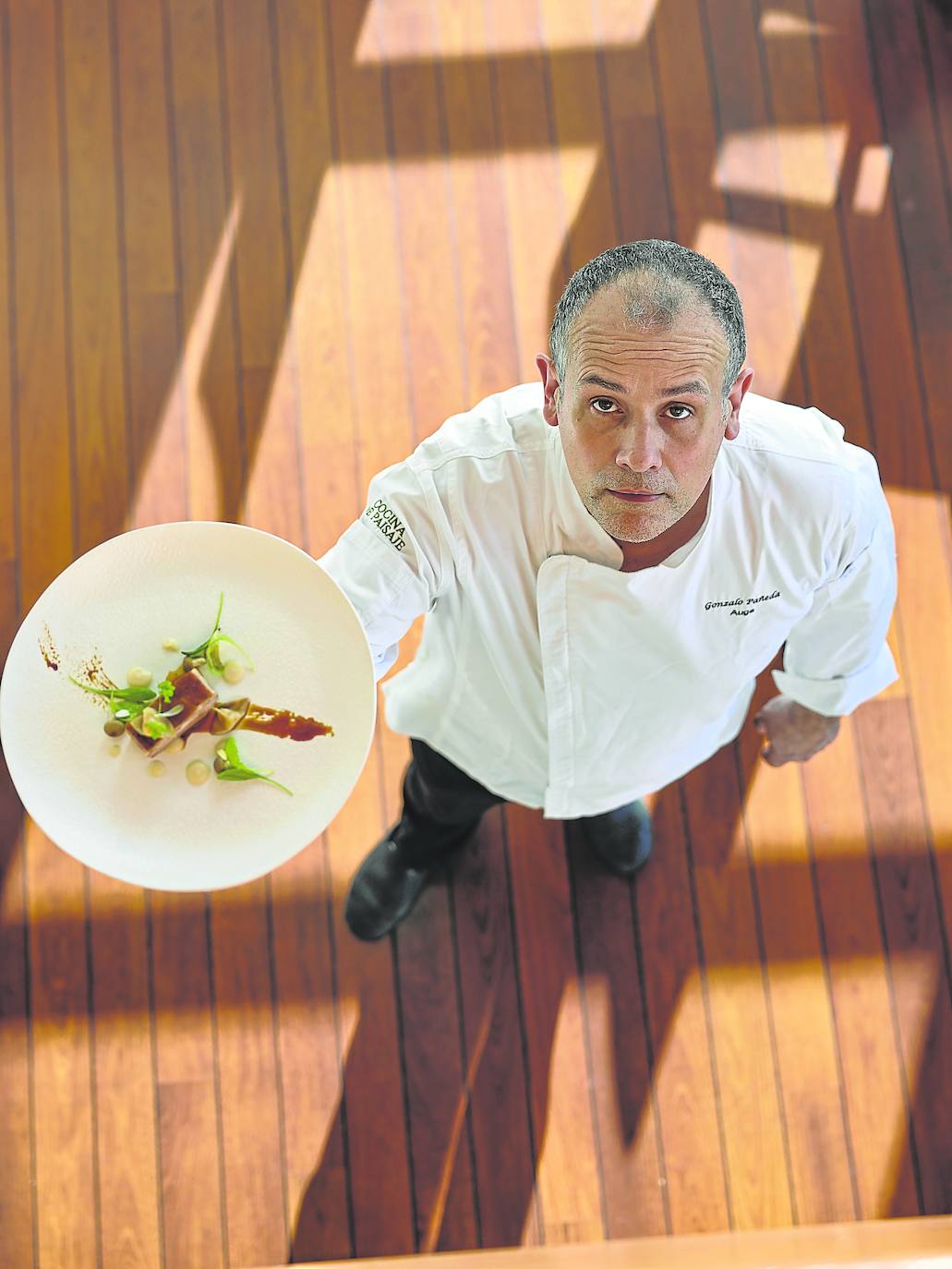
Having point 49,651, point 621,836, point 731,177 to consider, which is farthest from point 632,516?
point 731,177

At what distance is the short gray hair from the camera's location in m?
1.24

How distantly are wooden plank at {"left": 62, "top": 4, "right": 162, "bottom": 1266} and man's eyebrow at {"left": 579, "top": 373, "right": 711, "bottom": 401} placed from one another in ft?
5.10

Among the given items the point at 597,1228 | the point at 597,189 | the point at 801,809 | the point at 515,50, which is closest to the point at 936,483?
the point at 801,809

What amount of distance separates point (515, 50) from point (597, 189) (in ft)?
1.37

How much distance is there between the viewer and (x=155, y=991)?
7.55ft

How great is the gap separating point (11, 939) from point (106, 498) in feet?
3.11

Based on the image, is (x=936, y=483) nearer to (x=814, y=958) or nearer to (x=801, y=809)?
(x=801, y=809)

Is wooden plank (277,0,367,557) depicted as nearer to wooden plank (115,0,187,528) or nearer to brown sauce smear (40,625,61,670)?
wooden plank (115,0,187,528)

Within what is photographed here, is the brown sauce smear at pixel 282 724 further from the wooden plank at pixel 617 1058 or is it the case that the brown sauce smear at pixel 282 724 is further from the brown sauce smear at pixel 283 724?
the wooden plank at pixel 617 1058

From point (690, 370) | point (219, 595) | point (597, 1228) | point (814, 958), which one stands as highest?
point (690, 370)

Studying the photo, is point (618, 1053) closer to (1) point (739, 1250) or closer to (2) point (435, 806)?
(1) point (739, 1250)

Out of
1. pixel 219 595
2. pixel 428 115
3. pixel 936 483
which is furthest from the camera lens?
pixel 428 115

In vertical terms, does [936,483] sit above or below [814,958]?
above

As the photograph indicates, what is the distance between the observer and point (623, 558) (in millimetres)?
1484
